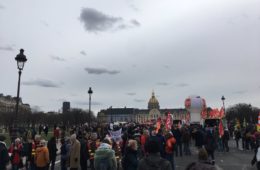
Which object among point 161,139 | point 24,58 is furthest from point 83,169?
point 24,58

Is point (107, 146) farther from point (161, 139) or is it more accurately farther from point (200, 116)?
point (200, 116)

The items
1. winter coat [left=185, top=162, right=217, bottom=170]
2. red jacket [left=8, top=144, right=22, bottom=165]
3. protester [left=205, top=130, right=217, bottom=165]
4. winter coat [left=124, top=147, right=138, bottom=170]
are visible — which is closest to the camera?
winter coat [left=185, top=162, right=217, bottom=170]

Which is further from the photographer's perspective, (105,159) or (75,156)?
(75,156)

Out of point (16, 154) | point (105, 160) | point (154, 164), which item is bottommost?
point (16, 154)

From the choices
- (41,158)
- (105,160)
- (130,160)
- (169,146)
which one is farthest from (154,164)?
(169,146)

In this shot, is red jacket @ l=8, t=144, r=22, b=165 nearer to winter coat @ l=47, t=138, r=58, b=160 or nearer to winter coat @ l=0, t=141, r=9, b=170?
winter coat @ l=47, t=138, r=58, b=160

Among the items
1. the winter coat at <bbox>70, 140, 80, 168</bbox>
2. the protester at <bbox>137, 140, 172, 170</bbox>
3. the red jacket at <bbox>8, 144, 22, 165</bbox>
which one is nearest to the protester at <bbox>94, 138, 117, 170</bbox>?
the winter coat at <bbox>70, 140, 80, 168</bbox>

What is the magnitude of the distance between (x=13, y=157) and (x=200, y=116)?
41.8 meters

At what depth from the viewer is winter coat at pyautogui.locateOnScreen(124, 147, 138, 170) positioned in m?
9.97

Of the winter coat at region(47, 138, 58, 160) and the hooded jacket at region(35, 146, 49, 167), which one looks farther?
the winter coat at region(47, 138, 58, 160)

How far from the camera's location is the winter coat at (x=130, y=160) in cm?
997

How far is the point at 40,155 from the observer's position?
11.7m

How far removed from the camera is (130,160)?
32.8 ft

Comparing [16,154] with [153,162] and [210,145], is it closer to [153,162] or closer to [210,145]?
[153,162]
